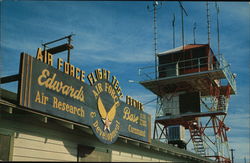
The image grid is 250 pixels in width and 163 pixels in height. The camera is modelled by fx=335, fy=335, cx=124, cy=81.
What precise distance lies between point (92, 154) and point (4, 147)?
544 centimetres

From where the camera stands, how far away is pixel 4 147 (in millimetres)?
10984

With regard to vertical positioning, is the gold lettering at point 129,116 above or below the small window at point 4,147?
above

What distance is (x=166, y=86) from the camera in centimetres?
3941

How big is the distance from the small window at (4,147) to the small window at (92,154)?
4.13 meters

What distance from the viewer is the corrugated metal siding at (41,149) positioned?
1159 centimetres

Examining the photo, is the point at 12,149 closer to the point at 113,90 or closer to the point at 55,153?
the point at 55,153

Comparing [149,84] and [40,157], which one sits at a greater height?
[149,84]

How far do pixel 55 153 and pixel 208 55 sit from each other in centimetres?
2786

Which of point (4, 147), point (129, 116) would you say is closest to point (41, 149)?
point (4, 147)

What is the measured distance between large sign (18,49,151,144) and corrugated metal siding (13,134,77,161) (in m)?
1.10

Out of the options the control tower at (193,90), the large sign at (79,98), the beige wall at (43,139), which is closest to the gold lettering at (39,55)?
the large sign at (79,98)

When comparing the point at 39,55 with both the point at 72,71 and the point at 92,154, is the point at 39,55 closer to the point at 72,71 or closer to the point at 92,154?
the point at 72,71

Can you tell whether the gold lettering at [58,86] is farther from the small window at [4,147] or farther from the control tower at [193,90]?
the control tower at [193,90]

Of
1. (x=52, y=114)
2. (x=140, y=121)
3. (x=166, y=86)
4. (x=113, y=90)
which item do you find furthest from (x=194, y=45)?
(x=52, y=114)
